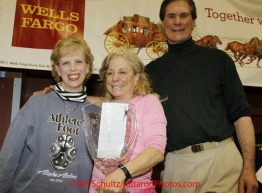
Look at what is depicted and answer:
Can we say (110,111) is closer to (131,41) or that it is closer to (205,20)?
(131,41)

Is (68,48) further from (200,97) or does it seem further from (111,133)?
(200,97)

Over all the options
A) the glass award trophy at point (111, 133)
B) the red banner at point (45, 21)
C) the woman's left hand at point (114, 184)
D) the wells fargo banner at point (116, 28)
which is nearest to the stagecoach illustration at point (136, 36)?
the wells fargo banner at point (116, 28)

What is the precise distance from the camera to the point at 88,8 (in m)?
2.11

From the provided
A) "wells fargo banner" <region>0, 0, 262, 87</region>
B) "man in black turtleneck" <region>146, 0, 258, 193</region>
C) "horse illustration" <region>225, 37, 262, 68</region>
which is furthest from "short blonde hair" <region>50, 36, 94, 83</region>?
"horse illustration" <region>225, 37, 262, 68</region>

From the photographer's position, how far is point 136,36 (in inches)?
86.7

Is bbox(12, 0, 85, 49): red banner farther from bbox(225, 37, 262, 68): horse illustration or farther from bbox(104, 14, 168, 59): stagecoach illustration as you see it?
bbox(225, 37, 262, 68): horse illustration

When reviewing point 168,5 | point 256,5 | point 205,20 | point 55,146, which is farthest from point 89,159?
point 256,5

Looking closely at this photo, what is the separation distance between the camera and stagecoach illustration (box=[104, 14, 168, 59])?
2137mm

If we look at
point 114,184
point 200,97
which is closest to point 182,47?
point 200,97

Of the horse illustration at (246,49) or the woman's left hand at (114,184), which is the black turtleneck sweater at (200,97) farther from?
the horse illustration at (246,49)

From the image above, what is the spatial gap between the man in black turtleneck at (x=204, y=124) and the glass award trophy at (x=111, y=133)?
0.44 metres

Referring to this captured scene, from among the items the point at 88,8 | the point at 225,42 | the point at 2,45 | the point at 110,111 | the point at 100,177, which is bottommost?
the point at 100,177

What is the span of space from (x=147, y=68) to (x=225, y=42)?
103 centimetres

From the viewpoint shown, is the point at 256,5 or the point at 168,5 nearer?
the point at 168,5
